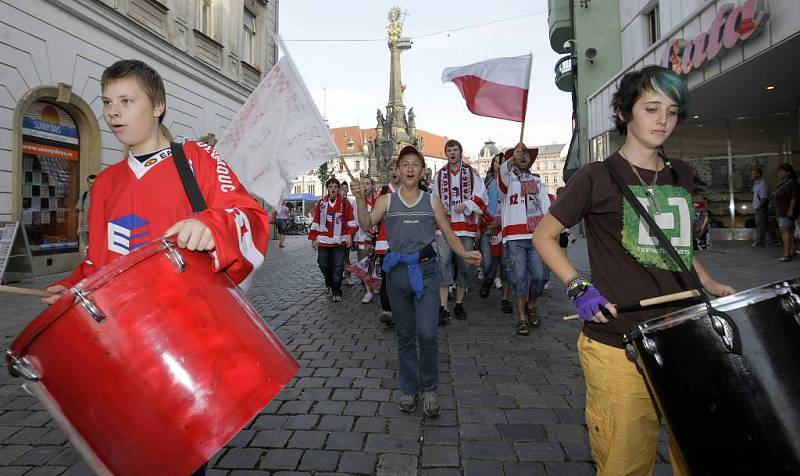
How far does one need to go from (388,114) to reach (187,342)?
2475 inches

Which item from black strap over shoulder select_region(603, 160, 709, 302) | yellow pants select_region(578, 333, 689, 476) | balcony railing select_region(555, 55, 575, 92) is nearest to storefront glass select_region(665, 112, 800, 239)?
balcony railing select_region(555, 55, 575, 92)

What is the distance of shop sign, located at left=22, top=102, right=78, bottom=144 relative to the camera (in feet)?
30.9

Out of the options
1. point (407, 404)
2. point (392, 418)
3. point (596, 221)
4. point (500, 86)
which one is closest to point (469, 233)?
point (500, 86)

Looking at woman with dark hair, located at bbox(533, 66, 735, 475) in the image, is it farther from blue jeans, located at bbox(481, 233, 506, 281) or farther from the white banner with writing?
blue jeans, located at bbox(481, 233, 506, 281)

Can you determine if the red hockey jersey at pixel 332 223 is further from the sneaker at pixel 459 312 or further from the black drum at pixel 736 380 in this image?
the black drum at pixel 736 380

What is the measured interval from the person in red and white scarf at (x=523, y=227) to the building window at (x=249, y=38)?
14991mm

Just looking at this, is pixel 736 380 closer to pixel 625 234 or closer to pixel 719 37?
pixel 625 234

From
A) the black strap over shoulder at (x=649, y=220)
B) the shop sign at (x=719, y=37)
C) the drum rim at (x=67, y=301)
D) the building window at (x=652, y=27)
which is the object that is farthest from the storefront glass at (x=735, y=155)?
the drum rim at (x=67, y=301)

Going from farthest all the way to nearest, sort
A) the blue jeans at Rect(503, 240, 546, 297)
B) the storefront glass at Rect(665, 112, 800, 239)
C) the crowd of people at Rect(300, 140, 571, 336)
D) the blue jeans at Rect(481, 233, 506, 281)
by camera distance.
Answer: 1. the storefront glass at Rect(665, 112, 800, 239)
2. the blue jeans at Rect(481, 233, 506, 281)
3. the crowd of people at Rect(300, 140, 571, 336)
4. the blue jeans at Rect(503, 240, 546, 297)

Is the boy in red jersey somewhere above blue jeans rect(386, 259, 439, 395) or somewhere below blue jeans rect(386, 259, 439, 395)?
above

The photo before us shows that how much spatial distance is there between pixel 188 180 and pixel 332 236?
622 cm

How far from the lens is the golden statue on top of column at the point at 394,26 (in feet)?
192

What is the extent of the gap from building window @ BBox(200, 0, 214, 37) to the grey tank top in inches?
562

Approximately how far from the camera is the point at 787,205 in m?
10.0
